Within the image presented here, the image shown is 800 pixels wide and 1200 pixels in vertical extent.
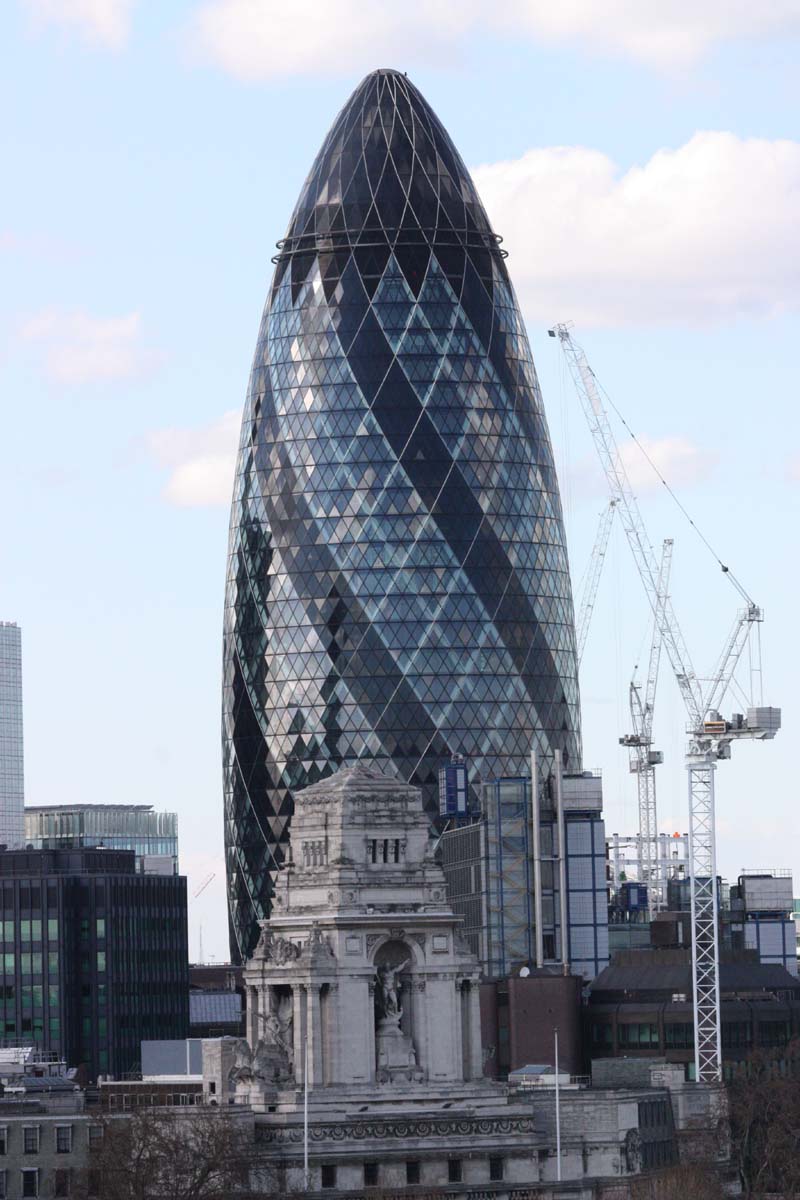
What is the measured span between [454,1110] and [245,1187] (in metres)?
11.5

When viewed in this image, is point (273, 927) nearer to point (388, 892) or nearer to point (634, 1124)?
point (388, 892)

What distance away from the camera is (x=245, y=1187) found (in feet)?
509

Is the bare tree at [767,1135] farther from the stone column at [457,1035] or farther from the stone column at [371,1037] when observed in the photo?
the stone column at [371,1037]

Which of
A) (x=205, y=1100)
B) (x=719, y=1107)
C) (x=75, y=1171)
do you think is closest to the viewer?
(x=75, y=1171)

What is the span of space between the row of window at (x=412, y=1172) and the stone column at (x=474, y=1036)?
15.3 ft

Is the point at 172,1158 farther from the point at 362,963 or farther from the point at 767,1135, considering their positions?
the point at 767,1135

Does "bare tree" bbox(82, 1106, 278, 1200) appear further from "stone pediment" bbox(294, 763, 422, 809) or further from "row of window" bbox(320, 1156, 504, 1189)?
"stone pediment" bbox(294, 763, 422, 809)

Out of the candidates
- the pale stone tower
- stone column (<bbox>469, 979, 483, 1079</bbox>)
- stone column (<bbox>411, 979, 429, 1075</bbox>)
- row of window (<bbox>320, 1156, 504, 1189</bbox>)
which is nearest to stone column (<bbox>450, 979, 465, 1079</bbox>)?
the pale stone tower

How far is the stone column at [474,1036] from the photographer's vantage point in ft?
546

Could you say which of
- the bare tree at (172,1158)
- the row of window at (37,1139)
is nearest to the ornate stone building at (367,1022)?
the bare tree at (172,1158)

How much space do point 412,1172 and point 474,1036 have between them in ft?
26.6

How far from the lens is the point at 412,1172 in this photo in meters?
161

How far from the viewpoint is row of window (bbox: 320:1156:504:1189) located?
6289 inches

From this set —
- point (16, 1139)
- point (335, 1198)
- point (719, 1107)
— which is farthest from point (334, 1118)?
point (719, 1107)
